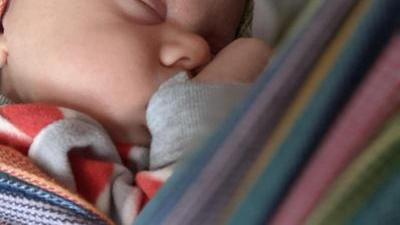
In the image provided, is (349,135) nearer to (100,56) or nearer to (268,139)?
(268,139)

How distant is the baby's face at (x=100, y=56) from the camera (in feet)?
1.82

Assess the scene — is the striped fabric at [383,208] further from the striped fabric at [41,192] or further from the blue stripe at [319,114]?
the striped fabric at [41,192]

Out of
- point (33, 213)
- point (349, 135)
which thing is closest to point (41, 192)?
point (33, 213)

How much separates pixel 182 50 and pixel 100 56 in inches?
2.8

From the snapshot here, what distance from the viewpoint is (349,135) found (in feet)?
0.91

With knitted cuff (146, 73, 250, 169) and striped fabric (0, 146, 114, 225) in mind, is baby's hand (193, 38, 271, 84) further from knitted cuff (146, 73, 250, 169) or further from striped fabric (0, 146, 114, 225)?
striped fabric (0, 146, 114, 225)

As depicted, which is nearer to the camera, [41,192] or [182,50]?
[41,192]

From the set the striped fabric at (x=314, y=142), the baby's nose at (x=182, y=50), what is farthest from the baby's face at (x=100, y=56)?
the striped fabric at (x=314, y=142)

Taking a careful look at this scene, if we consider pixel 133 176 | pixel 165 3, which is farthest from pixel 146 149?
pixel 165 3

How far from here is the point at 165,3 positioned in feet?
2.14

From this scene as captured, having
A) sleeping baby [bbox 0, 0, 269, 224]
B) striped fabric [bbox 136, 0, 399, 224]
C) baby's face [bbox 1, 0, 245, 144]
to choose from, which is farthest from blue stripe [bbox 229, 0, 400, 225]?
baby's face [bbox 1, 0, 245, 144]

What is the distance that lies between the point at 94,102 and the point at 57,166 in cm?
9

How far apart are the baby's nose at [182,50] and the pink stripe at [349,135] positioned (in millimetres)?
303

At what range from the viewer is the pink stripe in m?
0.27
